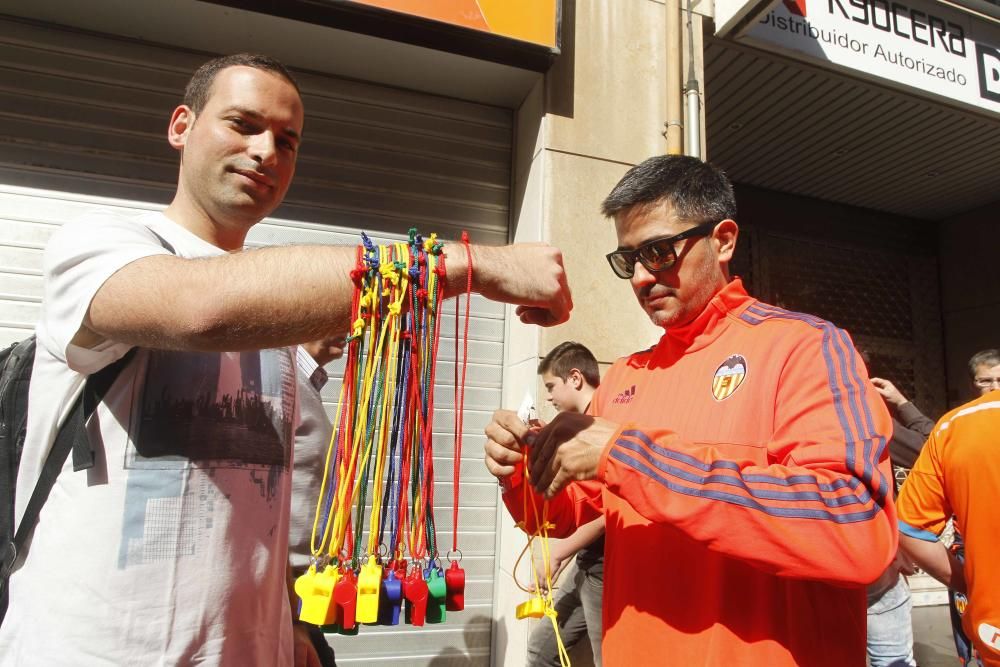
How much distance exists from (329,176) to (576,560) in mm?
3250

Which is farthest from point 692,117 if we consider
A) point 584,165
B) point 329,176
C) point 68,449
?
point 68,449

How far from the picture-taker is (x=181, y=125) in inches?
61.9

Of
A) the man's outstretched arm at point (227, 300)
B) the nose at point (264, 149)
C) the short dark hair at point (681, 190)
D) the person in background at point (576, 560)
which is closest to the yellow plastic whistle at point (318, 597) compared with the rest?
the man's outstretched arm at point (227, 300)

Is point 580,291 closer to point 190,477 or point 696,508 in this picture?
point 696,508

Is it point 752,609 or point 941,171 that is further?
point 941,171

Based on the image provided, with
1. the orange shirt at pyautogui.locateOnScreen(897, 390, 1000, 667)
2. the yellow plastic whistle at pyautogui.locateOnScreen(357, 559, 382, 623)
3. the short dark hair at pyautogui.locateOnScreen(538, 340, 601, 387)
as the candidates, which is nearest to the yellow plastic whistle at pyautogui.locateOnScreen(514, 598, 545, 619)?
the yellow plastic whistle at pyautogui.locateOnScreen(357, 559, 382, 623)

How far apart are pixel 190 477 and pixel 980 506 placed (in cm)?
267

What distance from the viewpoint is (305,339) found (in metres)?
1.08

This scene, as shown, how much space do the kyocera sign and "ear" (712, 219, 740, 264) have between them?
3.58 metres

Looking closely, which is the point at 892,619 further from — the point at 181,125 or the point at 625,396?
the point at 181,125

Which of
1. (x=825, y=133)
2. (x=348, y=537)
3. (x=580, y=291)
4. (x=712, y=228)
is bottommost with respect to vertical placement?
(x=348, y=537)

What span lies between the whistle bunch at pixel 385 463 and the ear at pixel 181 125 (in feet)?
2.42

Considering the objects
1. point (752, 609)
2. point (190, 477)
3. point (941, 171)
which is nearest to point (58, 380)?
point (190, 477)

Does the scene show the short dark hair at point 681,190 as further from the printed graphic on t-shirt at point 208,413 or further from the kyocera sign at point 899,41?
the kyocera sign at point 899,41
